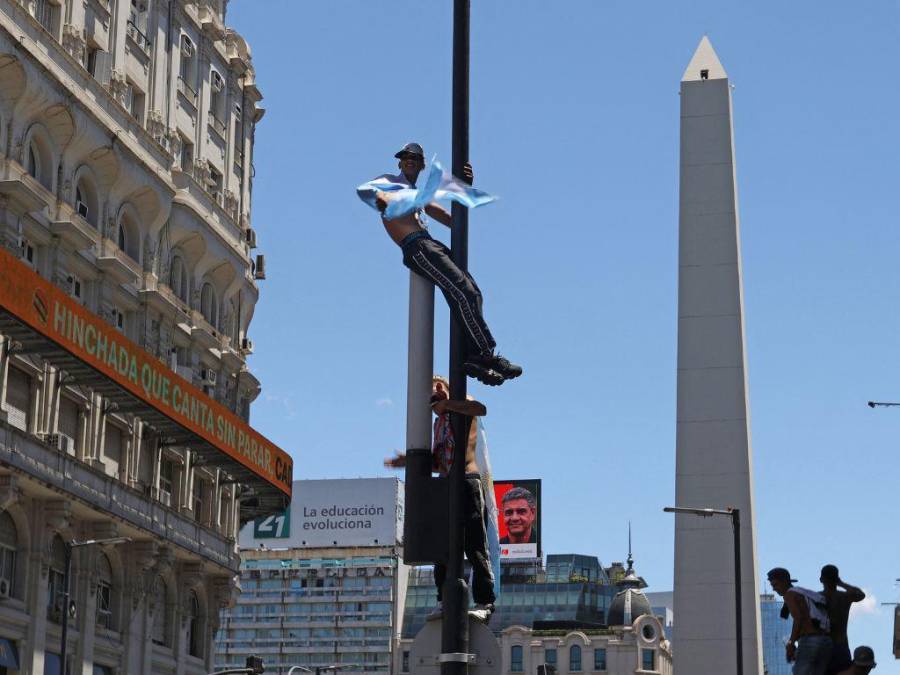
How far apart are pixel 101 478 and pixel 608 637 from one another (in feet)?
346

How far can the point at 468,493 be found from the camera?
9.46 m

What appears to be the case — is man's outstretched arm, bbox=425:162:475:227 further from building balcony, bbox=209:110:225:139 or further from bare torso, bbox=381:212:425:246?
building balcony, bbox=209:110:225:139

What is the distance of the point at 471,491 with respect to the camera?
9.47 m

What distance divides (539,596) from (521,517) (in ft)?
28.1

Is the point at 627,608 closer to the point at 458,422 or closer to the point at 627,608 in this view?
the point at 627,608

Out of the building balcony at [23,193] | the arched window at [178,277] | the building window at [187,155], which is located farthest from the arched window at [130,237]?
the building balcony at [23,193]

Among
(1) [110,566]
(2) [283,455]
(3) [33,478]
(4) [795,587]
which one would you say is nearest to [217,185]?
(2) [283,455]

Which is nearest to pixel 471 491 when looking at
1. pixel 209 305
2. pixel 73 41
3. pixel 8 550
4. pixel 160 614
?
pixel 8 550

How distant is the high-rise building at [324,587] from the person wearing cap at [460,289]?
459 feet

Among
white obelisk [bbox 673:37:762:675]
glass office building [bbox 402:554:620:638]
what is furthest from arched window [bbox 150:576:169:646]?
glass office building [bbox 402:554:620:638]

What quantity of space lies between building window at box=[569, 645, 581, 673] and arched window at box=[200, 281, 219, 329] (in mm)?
92158

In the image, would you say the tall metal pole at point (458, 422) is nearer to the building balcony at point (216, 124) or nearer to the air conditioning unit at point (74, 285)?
Answer: the air conditioning unit at point (74, 285)

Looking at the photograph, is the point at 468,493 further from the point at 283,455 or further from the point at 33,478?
the point at 283,455

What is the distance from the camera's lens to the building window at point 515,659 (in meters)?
147
